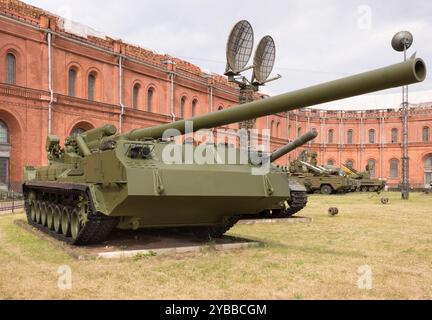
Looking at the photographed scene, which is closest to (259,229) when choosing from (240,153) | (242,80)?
(240,153)

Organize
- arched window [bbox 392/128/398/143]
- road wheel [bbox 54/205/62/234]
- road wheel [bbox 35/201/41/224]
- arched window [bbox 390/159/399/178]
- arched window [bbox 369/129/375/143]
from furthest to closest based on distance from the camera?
arched window [bbox 369/129/375/143], arched window [bbox 392/128/398/143], arched window [bbox 390/159/399/178], road wheel [bbox 35/201/41/224], road wheel [bbox 54/205/62/234]

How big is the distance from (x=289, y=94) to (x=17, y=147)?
892 inches

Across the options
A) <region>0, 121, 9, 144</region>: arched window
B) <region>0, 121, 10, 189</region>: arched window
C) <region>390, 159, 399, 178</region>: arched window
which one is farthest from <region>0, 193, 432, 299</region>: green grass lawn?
<region>390, 159, 399, 178</region>: arched window

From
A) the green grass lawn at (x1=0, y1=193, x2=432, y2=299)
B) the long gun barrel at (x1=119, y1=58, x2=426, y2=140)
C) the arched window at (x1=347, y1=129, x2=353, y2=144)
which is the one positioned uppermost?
the arched window at (x1=347, y1=129, x2=353, y2=144)

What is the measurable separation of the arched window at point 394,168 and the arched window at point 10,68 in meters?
43.8

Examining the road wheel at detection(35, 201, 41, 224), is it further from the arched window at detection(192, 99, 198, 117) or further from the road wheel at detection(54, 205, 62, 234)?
the arched window at detection(192, 99, 198, 117)

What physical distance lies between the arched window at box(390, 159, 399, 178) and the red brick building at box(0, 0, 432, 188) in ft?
75.4

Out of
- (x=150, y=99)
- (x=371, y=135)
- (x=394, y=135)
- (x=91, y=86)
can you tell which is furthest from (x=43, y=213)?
(x=371, y=135)

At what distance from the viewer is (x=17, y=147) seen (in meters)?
25.5

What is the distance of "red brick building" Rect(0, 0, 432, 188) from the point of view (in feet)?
82.5

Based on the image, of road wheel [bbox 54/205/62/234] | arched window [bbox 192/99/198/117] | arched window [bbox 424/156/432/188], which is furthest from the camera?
arched window [bbox 424/156/432/188]

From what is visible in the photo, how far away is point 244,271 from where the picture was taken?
6613 millimetres

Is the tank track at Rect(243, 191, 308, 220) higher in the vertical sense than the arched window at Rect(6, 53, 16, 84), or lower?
lower

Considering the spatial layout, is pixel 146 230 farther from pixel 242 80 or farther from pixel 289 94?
pixel 242 80
